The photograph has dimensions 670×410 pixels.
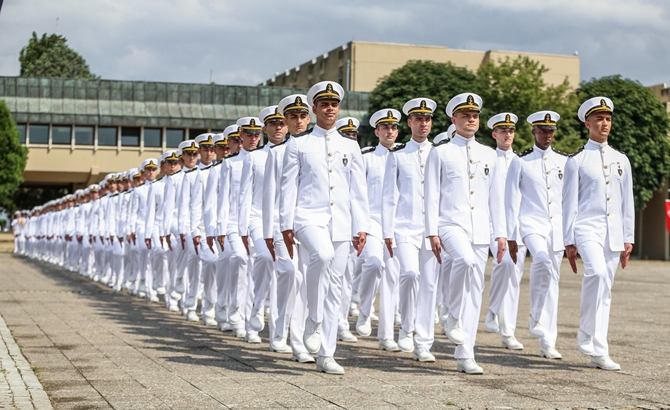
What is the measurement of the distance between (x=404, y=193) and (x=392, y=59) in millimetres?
69427

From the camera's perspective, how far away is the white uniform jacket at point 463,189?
9.51 metres

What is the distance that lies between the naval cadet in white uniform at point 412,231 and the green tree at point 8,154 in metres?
55.4

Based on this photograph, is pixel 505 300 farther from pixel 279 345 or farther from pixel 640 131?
pixel 640 131

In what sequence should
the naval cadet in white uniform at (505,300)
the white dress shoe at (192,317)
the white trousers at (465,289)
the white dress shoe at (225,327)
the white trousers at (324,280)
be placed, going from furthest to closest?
the white dress shoe at (192,317) < the white dress shoe at (225,327) < the naval cadet in white uniform at (505,300) < the white trousers at (465,289) < the white trousers at (324,280)

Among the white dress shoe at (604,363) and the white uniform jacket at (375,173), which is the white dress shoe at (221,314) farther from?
the white dress shoe at (604,363)

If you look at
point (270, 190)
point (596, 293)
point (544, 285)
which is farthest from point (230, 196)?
point (596, 293)

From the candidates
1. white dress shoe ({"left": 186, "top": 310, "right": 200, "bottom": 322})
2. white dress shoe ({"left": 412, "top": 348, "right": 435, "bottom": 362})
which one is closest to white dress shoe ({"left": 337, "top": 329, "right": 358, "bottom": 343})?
white dress shoe ({"left": 412, "top": 348, "right": 435, "bottom": 362})

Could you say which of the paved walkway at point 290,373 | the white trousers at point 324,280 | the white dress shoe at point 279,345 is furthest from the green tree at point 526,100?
the white trousers at point 324,280

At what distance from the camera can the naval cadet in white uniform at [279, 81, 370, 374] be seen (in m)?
8.94

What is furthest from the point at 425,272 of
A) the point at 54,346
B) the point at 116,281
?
the point at 116,281

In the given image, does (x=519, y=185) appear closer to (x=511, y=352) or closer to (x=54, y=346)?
(x=511, y=352)

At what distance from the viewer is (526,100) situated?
167ft

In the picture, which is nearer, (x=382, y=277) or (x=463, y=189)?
(x=463, y=189)

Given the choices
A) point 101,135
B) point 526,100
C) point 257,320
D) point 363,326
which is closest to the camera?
point 257,320
